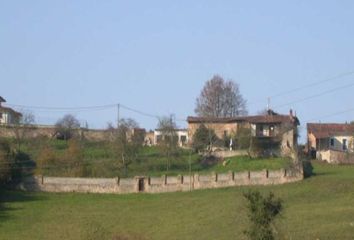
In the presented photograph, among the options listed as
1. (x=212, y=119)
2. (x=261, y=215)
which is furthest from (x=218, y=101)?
(x=261, y=215)

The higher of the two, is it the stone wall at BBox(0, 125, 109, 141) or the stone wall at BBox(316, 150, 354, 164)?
the stone wall at BBox(0, 125, 109, 141)

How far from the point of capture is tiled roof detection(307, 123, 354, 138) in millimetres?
106475

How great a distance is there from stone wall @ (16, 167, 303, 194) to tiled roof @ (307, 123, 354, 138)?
30.9 m

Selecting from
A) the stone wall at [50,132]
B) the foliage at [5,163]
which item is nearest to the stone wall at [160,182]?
the foliage at [5,163]

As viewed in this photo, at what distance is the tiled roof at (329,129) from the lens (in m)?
106

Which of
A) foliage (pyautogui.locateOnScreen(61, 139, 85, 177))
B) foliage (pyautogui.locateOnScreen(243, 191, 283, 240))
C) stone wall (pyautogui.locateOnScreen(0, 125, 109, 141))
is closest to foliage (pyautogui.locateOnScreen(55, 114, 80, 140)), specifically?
stone wall (pyautogui.locateOnScreen(0, 125, 109, 141))

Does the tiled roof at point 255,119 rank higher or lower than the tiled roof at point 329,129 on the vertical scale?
higher

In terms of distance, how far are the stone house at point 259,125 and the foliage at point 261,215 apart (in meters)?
65.1

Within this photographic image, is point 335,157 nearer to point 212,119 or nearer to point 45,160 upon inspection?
point 212,119

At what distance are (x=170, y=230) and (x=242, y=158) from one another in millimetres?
35626

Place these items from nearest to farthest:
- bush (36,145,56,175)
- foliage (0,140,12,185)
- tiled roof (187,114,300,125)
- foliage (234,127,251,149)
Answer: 1. foliage (0,140,12,185)
2. bush (36,145,56,175)
3. foliage (234,127,251,149)
4. tiled roof (187,114,300,125)

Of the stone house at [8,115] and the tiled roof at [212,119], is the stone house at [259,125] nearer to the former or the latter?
the tiled roof at [212,119]

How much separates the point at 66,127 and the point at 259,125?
24.3 metres

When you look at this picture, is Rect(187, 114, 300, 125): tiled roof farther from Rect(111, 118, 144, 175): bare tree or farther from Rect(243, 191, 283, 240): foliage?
Rect(243, 191, 283, 240): foliage
